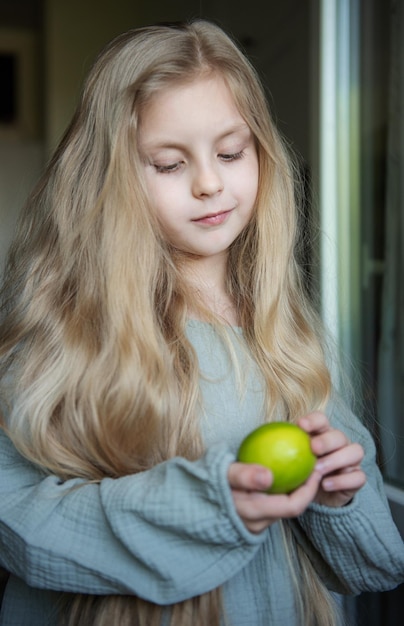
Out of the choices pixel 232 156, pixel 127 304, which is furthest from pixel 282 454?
pixel 232 156

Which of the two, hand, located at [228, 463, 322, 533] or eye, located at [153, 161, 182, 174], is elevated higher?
eye, located at [153, 161, 182, 174]

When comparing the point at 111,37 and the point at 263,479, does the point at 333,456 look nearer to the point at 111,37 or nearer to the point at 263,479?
the point at 263,479

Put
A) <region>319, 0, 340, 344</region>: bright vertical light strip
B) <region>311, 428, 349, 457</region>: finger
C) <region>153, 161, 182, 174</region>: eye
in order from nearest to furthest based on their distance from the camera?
1. <region>311, 428, 349, 457</region>: finger
2. <region>153, 161, 182, 174</region>: eye
3. <region>319, 0, 340, 344</region>: bright vertical light strip

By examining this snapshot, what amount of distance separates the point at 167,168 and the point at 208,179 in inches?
2.7

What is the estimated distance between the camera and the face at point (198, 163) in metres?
0.93

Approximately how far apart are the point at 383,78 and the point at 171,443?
4.30 feet

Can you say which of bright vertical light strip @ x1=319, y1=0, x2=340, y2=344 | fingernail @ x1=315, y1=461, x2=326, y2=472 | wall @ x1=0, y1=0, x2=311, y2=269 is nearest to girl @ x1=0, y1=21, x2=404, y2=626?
fingernail @ x1=315, y1=461, x2=326, y2=472

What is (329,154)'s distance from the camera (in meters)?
2.01

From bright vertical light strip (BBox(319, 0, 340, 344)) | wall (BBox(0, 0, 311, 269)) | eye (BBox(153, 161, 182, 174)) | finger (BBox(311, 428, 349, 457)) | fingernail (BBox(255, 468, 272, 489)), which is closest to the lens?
fingernail (BBox(255, 468, 272, 489))

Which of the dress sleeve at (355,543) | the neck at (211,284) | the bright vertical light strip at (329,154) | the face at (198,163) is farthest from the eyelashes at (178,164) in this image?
the bright vertical light strip at (329,154)

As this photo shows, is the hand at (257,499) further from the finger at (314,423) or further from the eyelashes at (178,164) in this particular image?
the eyelashes at (178,164)

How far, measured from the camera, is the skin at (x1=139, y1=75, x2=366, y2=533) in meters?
0.86

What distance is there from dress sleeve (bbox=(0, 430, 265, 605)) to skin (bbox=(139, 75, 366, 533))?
142 mm

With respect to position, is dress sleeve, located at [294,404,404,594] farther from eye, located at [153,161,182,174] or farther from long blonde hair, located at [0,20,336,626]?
eye, located at [153,161,182,174]
